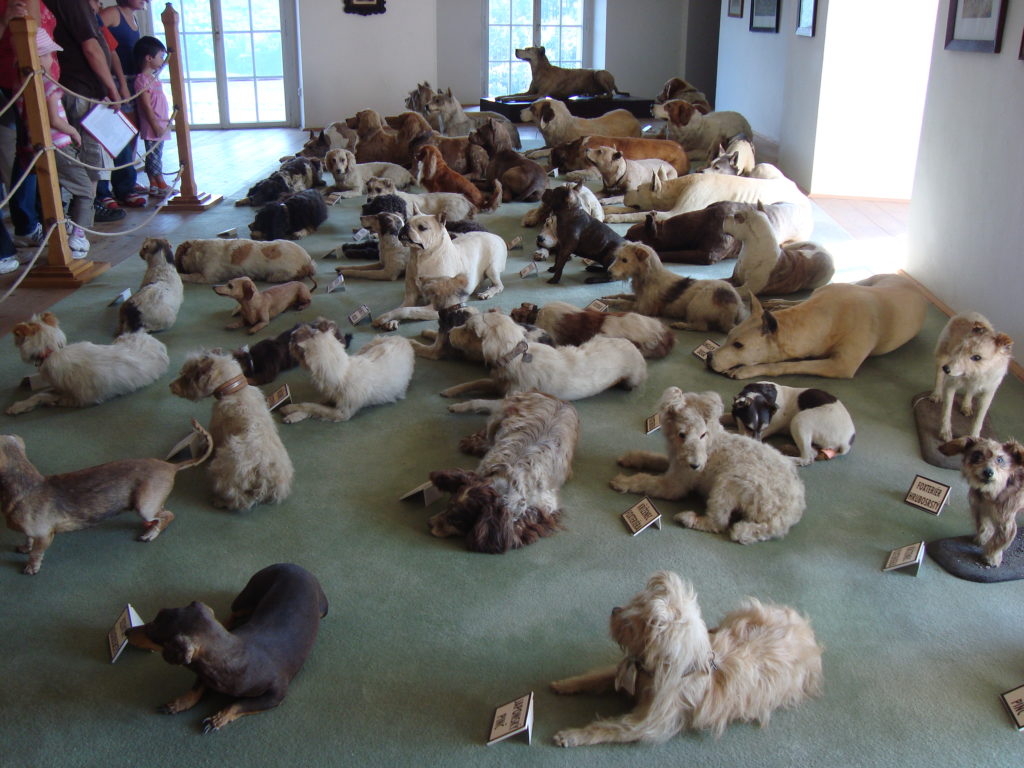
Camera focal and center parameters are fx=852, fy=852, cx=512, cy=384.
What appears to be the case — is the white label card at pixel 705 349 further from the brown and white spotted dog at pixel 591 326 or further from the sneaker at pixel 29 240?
the sneaker at pixel 29 240

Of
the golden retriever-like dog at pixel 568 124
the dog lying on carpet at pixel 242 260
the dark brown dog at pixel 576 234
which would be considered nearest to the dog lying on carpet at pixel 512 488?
the dark brown dog at pixel 576 234

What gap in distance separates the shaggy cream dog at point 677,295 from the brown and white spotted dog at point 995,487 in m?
2.38

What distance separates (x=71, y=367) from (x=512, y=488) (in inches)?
95.9

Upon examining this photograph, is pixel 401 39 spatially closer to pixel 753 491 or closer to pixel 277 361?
pixel 277 361

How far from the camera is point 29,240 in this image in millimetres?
6816

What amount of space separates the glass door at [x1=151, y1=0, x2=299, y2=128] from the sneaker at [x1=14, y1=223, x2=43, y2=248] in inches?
306

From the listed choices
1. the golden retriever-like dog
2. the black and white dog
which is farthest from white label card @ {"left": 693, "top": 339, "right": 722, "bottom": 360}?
the golden retriever-like dog

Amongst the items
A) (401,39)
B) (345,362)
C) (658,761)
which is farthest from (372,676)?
(401,39)

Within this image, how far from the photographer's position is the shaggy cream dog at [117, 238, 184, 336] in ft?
16.4

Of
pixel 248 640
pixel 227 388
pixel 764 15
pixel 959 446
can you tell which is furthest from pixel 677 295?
pixel 764 15

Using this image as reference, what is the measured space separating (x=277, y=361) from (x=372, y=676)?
239 centimetres

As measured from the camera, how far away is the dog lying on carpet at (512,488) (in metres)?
3.09

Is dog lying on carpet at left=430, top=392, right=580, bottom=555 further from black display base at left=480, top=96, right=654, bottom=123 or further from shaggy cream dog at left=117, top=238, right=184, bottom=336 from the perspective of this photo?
black display base at left=480, top=96, right=654, bottom=123

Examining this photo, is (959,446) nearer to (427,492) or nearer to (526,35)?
(427,492)
